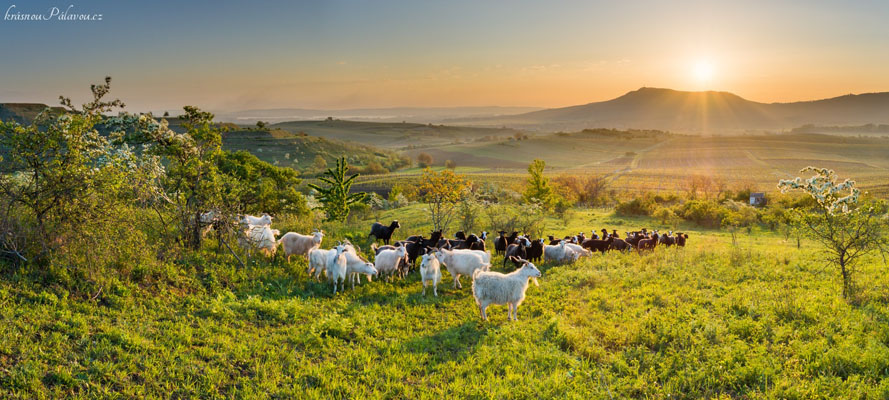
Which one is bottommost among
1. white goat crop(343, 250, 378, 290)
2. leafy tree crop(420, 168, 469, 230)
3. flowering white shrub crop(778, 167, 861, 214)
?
white goat crop(343, 250, 378, 290)

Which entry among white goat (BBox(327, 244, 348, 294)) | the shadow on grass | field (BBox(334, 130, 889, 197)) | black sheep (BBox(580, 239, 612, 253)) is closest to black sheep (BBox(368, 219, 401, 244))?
white goat (BBox(327, 244, 348, 294))

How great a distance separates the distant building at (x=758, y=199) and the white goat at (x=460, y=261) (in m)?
43.3

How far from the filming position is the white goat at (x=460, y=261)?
1280 cm

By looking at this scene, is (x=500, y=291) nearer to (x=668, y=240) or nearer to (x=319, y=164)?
(x=668, y=240)

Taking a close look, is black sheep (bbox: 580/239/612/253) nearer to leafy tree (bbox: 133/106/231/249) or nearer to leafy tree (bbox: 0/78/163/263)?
leafy tree (bbox: 133/106/231/249)

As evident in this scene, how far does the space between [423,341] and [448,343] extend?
0.53 meters

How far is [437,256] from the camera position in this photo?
12.7 metres

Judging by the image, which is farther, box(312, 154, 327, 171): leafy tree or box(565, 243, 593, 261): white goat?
box(312, 154, 327, 171): leafy tree

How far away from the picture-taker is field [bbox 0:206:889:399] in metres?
6.75

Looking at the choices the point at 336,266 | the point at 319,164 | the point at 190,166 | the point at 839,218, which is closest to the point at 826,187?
the point at 839,218

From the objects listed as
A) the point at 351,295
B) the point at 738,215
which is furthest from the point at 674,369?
the point at 738,215

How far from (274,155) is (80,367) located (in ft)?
306

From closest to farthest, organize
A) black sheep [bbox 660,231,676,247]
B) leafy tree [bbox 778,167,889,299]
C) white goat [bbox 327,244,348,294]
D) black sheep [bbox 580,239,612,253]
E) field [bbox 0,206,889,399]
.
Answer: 1. field [bbox 0,206,889,399]
2. leafy tree [bbox 778,167,889,299]
3. white goat [bbox 327,244,348,294]
4. black sheep [bbox 580,239,612,253]
5. black sheep [bbox 660,231,676,247]

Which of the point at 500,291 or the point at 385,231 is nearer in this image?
the point at 500,291
